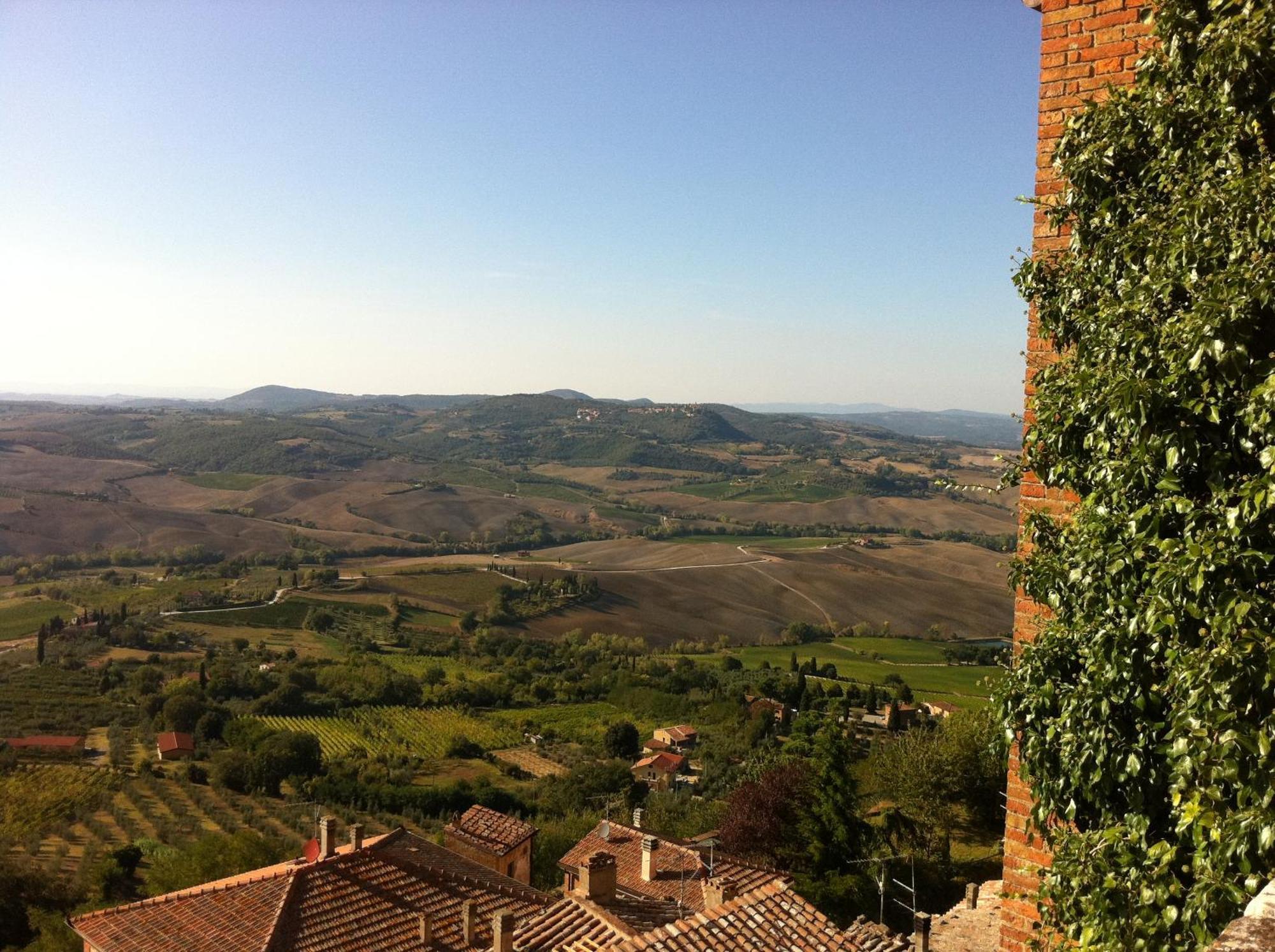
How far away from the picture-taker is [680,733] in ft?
164

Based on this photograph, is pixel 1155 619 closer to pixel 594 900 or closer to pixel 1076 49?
pixel 1076 49

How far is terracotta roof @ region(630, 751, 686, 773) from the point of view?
4412cm

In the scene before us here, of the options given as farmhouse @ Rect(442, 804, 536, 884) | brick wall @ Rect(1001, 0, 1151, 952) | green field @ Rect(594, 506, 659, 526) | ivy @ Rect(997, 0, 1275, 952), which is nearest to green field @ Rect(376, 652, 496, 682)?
farmhouse @ Rect(442, 804, 536, 884)

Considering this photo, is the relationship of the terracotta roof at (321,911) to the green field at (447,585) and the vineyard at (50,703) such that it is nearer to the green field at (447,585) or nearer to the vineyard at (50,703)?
the vineyard at (50,703)

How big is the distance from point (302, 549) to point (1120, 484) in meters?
104

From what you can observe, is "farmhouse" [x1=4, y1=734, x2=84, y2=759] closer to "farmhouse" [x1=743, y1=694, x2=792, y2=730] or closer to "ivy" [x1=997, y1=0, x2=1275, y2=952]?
"farmhouse" [x1=743, y1=694, x2=792, y2=730]

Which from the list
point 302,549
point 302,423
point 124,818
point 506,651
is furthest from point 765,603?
point 302,423

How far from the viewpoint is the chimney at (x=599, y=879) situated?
1293cm

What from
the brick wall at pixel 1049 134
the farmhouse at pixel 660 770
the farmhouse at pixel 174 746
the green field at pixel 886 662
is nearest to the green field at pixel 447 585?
the green field at pixel 886 662

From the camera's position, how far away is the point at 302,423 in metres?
187

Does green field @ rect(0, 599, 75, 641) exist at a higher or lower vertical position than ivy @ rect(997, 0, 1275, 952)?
lower

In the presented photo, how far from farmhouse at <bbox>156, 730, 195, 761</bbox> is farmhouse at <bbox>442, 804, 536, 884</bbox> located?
29740mm

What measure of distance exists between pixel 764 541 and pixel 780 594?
91.5ft

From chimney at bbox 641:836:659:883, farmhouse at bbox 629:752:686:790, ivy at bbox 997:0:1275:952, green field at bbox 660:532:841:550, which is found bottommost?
farmhouse at bbox 629:752:686:790
